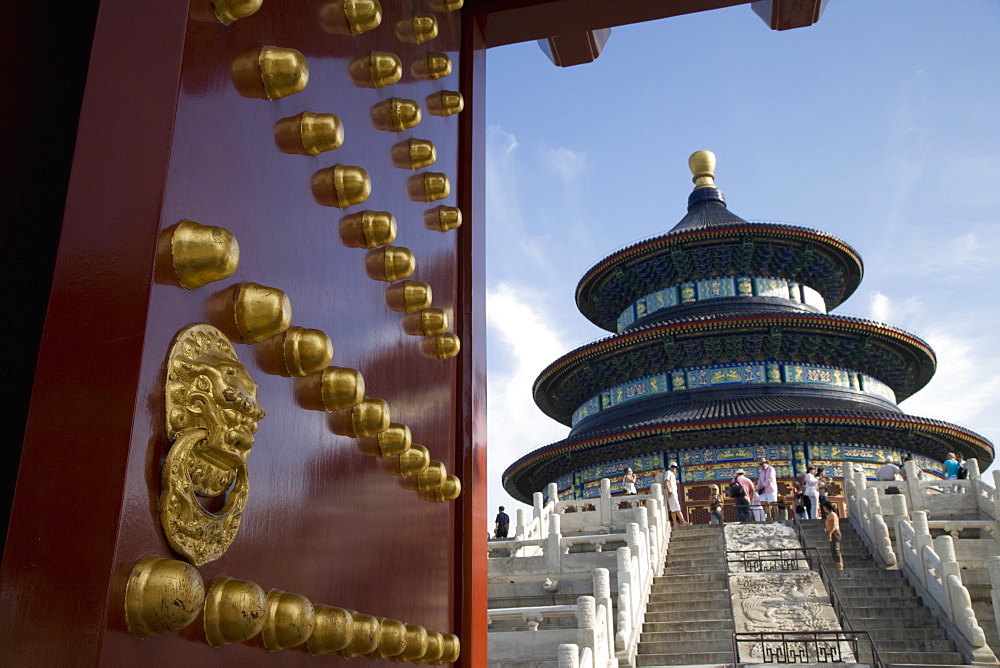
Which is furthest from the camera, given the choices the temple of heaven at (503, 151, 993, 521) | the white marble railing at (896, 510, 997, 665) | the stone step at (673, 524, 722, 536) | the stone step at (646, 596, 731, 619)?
the temple of heaven at (503, 151, 993, 521)

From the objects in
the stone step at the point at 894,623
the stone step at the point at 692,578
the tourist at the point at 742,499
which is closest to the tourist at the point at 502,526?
the tourist at the point at 742,499

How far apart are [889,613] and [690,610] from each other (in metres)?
2.18

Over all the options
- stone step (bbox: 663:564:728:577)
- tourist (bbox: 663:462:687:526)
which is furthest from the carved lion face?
tourist (bbox: 663:462:687:526)

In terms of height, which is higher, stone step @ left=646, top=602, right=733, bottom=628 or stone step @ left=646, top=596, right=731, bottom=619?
stone step @ left=646, top=596, right=731, bottom=619

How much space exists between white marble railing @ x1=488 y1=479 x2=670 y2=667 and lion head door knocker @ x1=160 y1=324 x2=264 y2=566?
6.40 m

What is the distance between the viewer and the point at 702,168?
27203mm

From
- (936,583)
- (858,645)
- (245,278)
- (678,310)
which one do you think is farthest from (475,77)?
(678,310)

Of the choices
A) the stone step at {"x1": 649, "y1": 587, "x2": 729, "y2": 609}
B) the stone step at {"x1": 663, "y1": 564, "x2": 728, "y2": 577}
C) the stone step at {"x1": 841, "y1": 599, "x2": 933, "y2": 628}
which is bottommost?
the stone step at {"x1": 841, "y1": 599, "x2": 933, "y2": 628}

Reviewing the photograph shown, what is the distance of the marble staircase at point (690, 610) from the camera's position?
9.62 metres

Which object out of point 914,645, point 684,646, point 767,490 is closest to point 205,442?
point 684,646

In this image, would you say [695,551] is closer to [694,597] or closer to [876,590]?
[694,597]

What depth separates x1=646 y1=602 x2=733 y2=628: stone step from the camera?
408 inches

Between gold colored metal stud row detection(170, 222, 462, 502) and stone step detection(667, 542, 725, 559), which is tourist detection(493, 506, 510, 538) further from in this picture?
gold colored metal stud row detection(170, 222, 462, 502)

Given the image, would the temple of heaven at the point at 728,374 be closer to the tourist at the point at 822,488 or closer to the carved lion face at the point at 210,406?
the tourist at the point at 822,488
